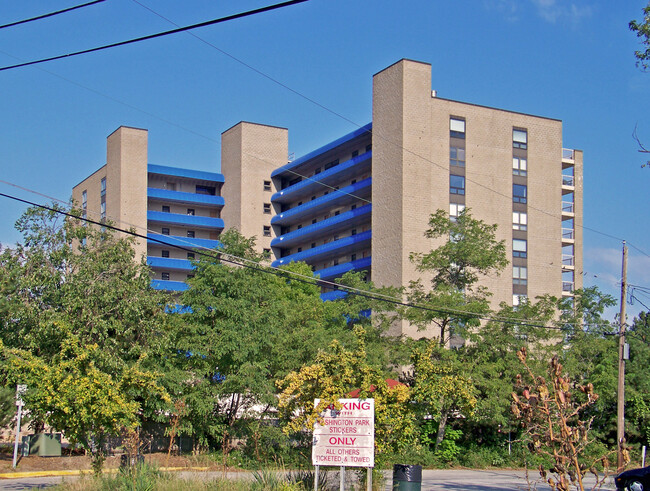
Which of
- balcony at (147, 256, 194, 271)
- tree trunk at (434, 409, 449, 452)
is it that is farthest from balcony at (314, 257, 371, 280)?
tree trunk at (434, 409, 449, 452)

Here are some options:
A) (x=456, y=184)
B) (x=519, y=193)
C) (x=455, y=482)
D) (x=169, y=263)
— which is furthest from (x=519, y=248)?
(x=455, y=482)

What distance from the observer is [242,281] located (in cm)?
3425

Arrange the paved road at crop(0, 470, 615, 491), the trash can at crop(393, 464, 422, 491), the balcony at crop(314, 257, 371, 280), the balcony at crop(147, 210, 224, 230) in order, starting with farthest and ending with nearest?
the balcony at crop(147, 210, 224, 230), the balcony at crop(314, 257, 371, 280), the paved road at crop(0, 470, 615, 491), the trash can at crop(393, 464, 422, 491)

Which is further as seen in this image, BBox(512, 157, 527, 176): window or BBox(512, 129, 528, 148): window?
BBox(512, 129, 528, 148): window

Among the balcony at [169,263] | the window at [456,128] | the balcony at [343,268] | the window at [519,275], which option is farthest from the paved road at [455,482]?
the balcony at [169,263]

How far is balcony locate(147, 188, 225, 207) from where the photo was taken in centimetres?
8088

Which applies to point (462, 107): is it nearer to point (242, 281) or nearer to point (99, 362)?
point (242, 281)

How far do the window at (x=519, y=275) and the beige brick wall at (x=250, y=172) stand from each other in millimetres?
27736

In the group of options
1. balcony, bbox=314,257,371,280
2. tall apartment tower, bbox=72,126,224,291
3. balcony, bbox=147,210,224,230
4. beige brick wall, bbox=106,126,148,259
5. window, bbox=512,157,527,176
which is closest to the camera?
balcony, bbox=314,257,371,280

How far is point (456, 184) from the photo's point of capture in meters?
60.8

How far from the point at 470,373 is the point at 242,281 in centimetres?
1177

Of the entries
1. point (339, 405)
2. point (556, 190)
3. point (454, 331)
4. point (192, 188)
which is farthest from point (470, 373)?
point (192, 188)

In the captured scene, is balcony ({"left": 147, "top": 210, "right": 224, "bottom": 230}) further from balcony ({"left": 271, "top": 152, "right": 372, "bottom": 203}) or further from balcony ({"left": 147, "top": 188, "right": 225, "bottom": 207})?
balcony ({"left": 271, "top": 152, "right": 372, "bottom": 203})

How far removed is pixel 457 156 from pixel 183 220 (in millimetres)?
32736
